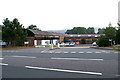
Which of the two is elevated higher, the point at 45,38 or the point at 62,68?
the point at 45,38

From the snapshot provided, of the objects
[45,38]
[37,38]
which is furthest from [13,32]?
[45,38]

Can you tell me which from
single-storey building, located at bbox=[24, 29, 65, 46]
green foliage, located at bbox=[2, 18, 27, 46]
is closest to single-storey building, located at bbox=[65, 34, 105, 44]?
single-storey building, located at bbox=[24, 29, 65, 46]

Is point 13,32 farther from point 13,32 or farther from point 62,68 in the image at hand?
point 62,68

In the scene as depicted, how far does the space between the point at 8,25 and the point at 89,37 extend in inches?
2022

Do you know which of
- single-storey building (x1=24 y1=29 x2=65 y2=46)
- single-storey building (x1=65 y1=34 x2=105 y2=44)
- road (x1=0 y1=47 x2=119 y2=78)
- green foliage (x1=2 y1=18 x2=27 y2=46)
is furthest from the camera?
single-storey building (x1=65 y1=34 x2=105 y2=44)

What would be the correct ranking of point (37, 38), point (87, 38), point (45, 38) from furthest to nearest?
point (87, 38) < point (45, 38) < point (37, 38)

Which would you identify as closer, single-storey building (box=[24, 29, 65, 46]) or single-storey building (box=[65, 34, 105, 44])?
single-storey building (box=[24, 29, 65, 46])

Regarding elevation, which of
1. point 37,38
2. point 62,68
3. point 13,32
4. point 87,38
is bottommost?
point 62,68

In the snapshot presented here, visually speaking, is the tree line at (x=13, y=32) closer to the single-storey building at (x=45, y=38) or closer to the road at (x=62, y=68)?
the single-storey building at (x=45, y=38)

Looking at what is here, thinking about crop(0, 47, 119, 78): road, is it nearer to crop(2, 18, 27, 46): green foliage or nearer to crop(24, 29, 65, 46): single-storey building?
crop(2, 18, 27, 46): green foliage

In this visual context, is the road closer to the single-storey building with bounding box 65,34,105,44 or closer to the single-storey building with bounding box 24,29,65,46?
the single-storey building with bounding box 24,29,65,46

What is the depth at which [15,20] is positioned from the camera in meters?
42.1

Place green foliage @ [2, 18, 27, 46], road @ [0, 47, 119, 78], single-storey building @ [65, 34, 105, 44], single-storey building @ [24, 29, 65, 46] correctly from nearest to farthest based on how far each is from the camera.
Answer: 1. road @ [0, 47, 119, 78]
2. green foliage @ [2, 18, 27, 46]
3. single-storey building @ [24, 29, 65, 46]
4. single-storey building @ [65, 34, 105, 44]

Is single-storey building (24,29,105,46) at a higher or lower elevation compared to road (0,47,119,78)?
higher
